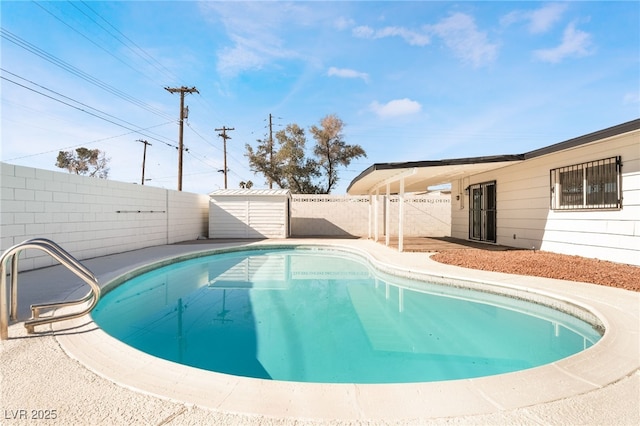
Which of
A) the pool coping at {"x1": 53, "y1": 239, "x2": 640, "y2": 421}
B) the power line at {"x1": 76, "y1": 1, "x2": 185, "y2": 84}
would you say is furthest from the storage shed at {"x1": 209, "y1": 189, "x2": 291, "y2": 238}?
the pool coping at {"x1": 53, "y1": 239, "x2": 640, "y2": 421}

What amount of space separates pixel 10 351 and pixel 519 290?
590cm

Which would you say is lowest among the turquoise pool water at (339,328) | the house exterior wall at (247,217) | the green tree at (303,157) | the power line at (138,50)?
the turquoise pool water at (339,328)

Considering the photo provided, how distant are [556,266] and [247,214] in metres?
10.9

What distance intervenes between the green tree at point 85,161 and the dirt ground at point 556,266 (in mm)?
34775

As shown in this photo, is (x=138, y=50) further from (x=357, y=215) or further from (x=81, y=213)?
(x=357, y=215)

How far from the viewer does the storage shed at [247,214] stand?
42.5 ft

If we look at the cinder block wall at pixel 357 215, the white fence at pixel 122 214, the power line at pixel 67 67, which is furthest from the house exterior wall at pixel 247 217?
the power line at pixel 67 67

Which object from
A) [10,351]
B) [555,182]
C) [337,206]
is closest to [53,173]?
[10,351]

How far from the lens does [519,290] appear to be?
14.4 ft

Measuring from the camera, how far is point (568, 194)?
22.0 feet

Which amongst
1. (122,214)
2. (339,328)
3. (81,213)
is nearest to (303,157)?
(122,214)

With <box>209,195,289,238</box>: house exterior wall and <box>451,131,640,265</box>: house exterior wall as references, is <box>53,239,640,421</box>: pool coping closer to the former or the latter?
<box>451,131,640,265</box>: house exterior wall

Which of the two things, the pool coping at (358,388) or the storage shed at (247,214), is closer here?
the pool coping at (358,388)

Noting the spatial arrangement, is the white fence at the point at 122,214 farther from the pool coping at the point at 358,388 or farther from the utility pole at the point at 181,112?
the pool coping at the point at 358,388
